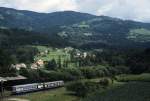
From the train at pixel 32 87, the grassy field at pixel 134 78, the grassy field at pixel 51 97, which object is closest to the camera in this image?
the grassy field at pixel 51 97

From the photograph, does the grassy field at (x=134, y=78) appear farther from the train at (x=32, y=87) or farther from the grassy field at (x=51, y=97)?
the grassy field at (x=51, y=97)

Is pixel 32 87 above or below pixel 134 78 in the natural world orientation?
above

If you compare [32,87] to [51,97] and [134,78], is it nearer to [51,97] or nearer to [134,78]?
[51,97]


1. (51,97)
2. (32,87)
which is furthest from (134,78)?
(51,97)

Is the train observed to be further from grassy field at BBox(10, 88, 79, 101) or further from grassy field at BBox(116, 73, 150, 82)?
grassy field at BBox(116, 73, 150, 82)

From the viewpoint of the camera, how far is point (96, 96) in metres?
112

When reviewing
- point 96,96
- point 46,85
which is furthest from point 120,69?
point 96,96

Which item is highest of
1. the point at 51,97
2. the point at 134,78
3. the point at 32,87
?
the point at 32,87

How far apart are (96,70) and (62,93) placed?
197 ft

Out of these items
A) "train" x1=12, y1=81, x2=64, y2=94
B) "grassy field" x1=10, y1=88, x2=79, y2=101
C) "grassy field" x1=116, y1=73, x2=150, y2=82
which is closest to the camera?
"grassy field" x1=10, y1=88, x2=79, y2=101

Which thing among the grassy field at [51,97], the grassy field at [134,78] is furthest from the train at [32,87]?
the grassy field at [134,78]

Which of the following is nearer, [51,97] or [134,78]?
[51,97]

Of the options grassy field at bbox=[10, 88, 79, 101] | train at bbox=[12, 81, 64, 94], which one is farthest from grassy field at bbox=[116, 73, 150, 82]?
grassy field at bbox=[10, 88, 79, 101]

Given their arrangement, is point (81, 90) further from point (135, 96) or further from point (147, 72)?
point (147, 72)
